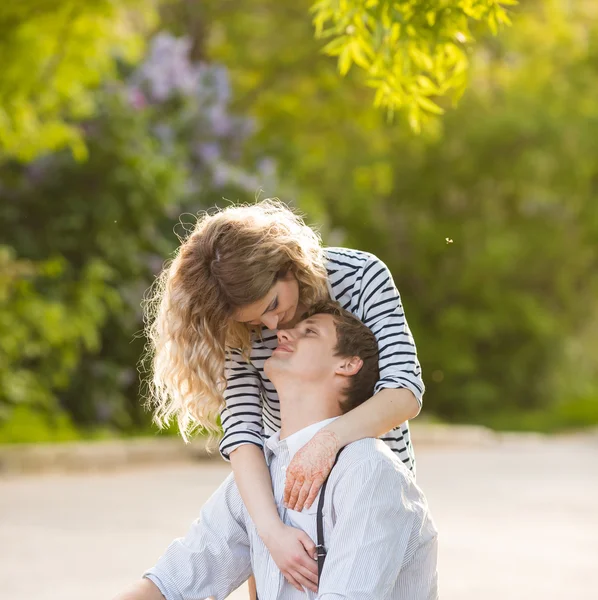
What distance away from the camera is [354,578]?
2.93 m

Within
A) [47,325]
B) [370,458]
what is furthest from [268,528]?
[47,325]

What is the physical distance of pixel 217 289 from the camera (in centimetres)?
347

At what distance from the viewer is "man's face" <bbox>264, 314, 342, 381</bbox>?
10.9 feet

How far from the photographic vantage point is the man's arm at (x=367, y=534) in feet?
9.62

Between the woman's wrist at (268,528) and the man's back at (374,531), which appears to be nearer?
the man's back at (374,531)

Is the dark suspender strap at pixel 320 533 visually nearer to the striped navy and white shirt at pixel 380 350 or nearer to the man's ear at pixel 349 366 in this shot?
the man's ear at pixel 349 366

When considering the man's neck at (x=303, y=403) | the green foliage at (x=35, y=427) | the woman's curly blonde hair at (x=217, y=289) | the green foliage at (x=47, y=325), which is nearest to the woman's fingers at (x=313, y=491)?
the man's neck at (x=303, y=403)

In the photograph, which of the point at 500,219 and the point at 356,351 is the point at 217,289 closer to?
the point at 356,351

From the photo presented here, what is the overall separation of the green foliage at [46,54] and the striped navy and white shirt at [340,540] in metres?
7.54

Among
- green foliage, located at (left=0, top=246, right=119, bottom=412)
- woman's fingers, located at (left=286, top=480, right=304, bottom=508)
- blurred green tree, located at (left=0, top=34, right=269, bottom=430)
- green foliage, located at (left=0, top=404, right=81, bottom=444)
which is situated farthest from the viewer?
blurred green tree, located at (left=0, top=34, right=269, bottom=430)

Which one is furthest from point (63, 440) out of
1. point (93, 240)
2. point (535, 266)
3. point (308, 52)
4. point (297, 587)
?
point (535, 266)

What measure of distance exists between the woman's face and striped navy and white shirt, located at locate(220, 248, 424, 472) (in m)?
0.18

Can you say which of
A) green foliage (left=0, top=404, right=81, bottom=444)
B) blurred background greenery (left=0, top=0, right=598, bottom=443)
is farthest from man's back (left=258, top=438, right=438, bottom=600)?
green foliage (left=0, top=404, right=81, bottom=444)

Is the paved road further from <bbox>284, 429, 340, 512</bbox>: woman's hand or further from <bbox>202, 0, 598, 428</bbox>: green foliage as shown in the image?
<bbox>202, 0, 598, 428</bbox>: green foliage
